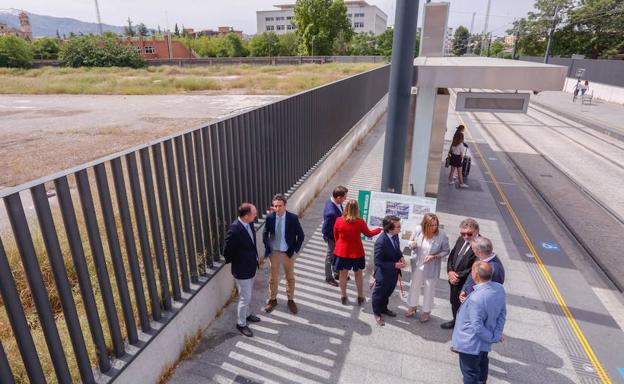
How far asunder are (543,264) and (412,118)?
4.08 metres

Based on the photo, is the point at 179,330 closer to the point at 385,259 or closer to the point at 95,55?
the point at 385,259

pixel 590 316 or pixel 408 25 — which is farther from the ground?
pixel 408 25

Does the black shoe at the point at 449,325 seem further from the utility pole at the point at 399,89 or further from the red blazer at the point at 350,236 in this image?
the utility pole at the point at 399,89

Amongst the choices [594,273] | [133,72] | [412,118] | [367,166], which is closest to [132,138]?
[367,166]

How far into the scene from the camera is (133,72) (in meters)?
55.2

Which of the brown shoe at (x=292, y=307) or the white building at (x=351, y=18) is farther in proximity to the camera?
the white building at (x=351, y=18)

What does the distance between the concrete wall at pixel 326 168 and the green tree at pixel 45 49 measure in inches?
3264

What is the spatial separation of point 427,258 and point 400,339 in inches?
43.8

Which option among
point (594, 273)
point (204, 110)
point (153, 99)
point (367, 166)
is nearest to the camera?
point (594, 273)

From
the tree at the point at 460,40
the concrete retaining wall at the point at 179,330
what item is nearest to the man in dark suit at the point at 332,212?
the concrete retaining wall at the point at 179,330

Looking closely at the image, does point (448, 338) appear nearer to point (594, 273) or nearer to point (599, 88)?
point (594, 273)

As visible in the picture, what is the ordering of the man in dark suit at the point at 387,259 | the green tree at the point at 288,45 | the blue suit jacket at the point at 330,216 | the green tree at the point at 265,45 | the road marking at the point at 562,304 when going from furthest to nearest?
the green tree at the point at 288,45, the green tree at the point at 265,45, the blue suit jacket at the point at 330,216, the man in dark suit at the point at 387,259, the road marking at the point at 562,304

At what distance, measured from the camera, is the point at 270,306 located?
560 cm

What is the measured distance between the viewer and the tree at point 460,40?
137 metres
